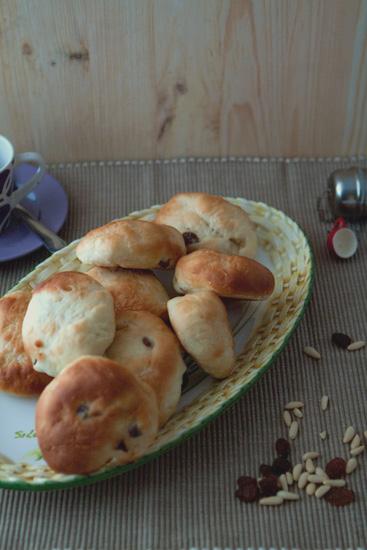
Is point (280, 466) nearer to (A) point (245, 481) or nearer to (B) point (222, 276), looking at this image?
(A) point (245, 481)

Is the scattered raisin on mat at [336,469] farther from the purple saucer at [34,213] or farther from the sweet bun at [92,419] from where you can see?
the purple saucer at [34,213]

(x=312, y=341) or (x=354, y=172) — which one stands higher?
(x=354, y=172)

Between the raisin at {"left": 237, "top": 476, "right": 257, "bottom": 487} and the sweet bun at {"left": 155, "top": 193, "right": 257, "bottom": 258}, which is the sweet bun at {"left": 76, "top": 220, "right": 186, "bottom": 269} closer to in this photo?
the sweet bun at {"left": 155, "top": 193, "right": 257, "bottom": 258}

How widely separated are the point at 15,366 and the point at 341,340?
56cm

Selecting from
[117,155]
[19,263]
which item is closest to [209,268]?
[19,263]

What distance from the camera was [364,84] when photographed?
152 cm

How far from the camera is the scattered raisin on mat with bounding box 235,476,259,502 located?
90 centimetres

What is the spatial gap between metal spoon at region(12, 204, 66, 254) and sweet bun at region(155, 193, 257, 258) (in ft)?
0.75

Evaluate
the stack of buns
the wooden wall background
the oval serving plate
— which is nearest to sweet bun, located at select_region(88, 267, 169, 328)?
the stack of buns

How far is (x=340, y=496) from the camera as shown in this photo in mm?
907

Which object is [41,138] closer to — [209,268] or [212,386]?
[209,268]

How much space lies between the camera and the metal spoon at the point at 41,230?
1290mm

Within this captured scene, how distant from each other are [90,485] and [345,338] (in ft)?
1.67

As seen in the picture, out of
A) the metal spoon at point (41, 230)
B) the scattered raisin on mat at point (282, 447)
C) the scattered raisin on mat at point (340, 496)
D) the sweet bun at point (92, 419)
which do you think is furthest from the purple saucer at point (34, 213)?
the scattered raisin on mat at point (340, 496)
